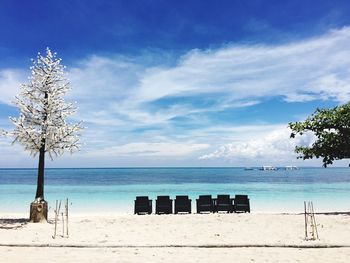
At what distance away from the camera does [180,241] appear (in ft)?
35.9

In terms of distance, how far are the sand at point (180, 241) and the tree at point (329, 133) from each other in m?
3.99

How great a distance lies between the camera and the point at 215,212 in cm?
1845

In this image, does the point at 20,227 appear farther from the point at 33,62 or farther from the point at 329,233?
the point at 329,233

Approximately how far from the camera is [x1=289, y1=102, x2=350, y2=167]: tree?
705 inches

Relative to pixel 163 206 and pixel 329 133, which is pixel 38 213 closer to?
pixel 163 206

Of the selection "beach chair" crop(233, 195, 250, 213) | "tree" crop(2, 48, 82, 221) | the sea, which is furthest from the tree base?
the sea

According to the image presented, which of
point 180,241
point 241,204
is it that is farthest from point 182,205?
point 180,241

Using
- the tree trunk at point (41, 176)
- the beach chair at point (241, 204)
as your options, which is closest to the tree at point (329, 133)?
the beach chair at point (241, 204)

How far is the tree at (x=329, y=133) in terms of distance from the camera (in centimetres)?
1791

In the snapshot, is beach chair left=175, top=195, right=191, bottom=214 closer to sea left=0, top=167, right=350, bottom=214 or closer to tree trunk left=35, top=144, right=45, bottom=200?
tree trunk left=35, top=144, right=45, bottom=200

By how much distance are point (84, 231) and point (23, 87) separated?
6751 mm

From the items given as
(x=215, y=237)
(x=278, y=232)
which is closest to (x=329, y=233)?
(x=278, y=232)

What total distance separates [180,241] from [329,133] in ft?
35.2

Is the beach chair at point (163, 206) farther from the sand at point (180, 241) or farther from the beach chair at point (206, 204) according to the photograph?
the sand at point (180, 241)
